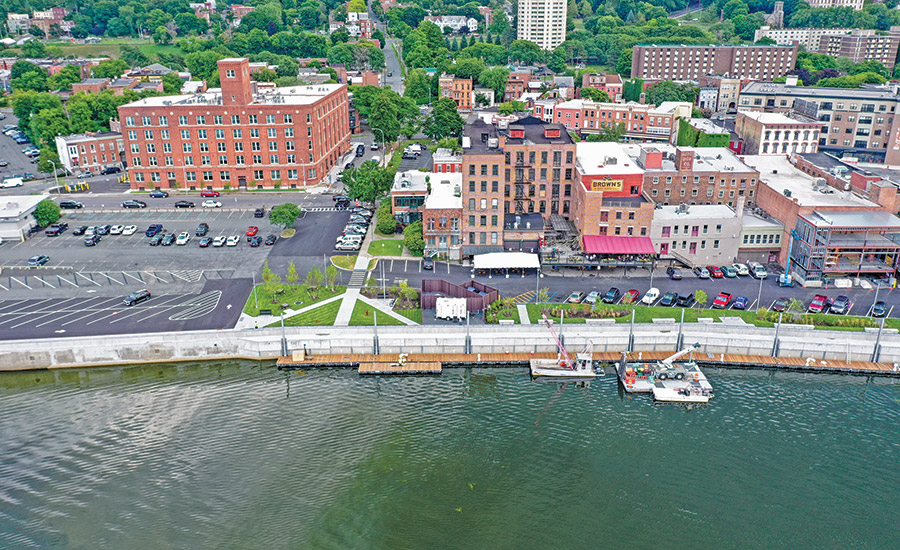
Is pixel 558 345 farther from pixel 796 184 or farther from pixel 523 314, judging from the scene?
pixel 796 184

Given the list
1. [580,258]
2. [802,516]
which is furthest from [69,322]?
[802,516]

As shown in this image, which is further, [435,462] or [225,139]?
[225,139]

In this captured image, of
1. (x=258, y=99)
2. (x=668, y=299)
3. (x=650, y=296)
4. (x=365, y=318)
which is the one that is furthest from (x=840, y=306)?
(x=258, y=99)

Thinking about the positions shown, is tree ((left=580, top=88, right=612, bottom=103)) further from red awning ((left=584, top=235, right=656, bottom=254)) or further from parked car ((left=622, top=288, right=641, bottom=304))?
parked car ((left=622, top=288, right=641, bottom=304))

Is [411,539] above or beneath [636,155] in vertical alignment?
beneath

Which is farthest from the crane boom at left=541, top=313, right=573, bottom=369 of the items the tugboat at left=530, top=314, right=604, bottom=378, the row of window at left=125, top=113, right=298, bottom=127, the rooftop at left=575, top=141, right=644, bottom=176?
the row of window at left=125, top=113, right=298, bottom=127

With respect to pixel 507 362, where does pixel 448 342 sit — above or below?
above

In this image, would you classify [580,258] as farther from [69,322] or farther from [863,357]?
[69,322]
